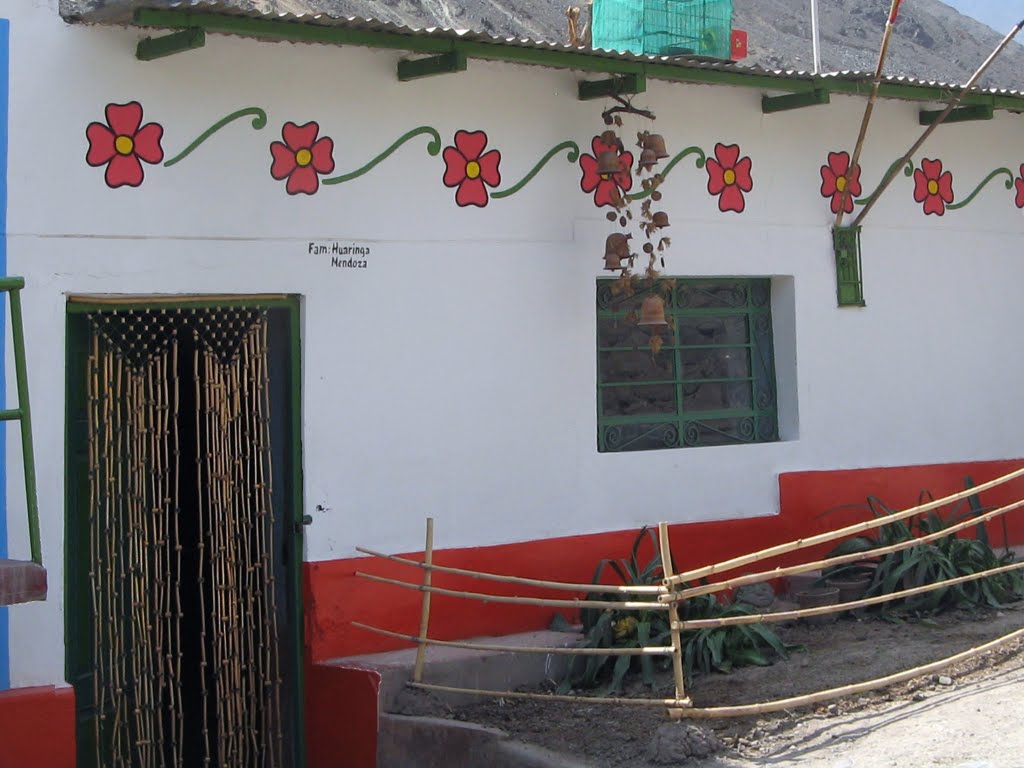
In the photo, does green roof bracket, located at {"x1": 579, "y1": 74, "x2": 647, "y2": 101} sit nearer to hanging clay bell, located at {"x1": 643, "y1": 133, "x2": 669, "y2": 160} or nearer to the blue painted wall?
hanging clay bell, located at {"x1": 643, "y1": 133, "x2": 669, "y2": 160}

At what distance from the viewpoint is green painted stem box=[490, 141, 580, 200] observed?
7.00 meters

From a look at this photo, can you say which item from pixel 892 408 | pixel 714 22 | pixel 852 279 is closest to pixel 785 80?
pixel 714 22

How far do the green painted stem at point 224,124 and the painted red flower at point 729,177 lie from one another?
277cm

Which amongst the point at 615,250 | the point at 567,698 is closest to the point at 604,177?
the point at 615,250

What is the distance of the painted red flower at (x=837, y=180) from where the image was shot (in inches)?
325

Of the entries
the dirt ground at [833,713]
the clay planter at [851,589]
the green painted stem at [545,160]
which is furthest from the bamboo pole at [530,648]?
the green painted stem at [545,160]

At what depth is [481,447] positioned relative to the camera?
22.7 feet

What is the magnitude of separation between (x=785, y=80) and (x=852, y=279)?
1.43m

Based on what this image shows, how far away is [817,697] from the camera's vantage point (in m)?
5.79

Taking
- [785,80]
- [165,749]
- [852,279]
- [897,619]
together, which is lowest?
[165,749]

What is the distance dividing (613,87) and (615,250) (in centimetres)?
88

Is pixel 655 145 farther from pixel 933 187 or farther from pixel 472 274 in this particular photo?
pixel 933 187

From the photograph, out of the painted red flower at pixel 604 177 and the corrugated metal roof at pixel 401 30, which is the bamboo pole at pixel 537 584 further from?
the corrugated metal roof at pixel 401 30

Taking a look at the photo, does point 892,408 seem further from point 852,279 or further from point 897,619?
point 897,619
